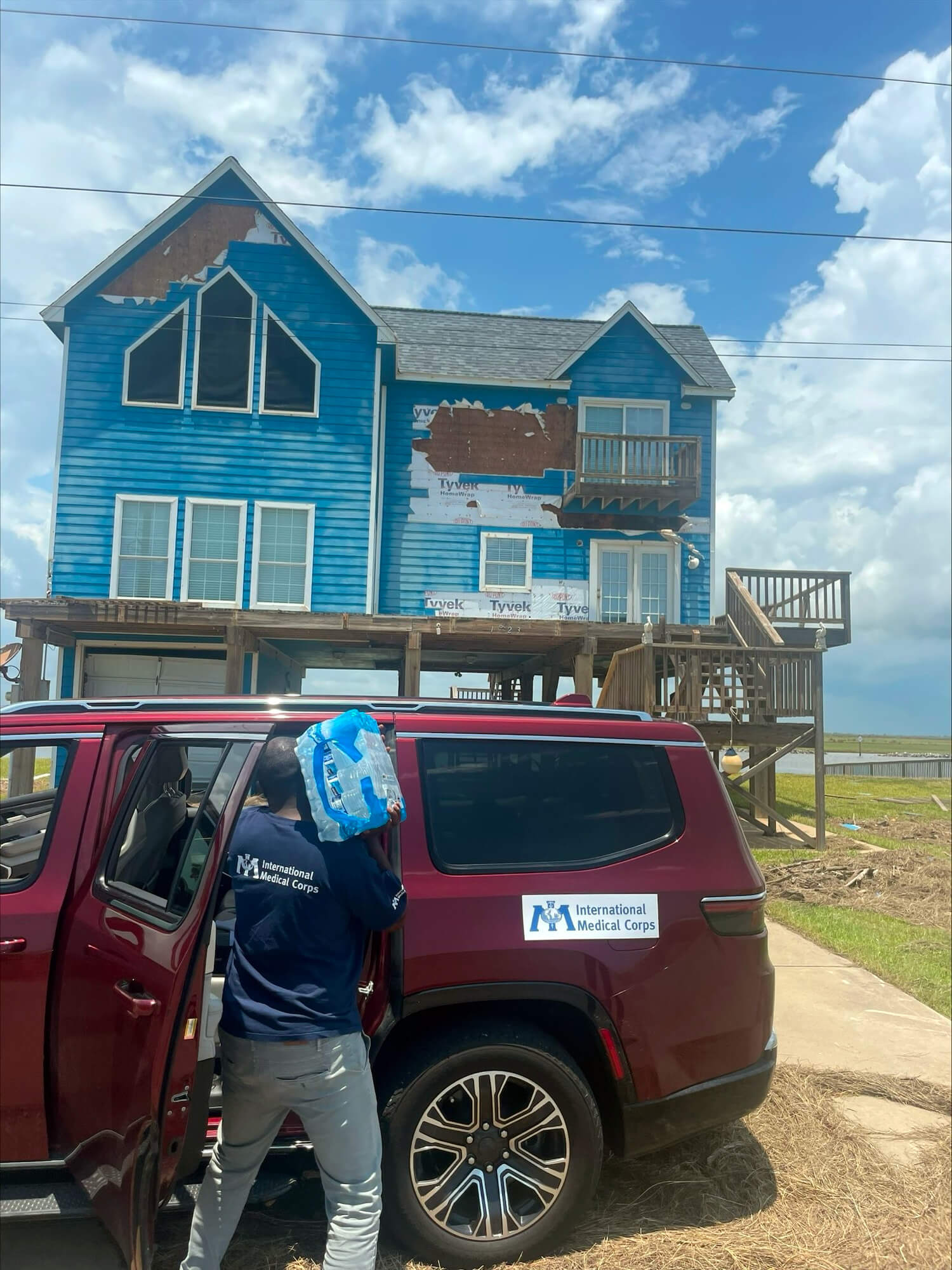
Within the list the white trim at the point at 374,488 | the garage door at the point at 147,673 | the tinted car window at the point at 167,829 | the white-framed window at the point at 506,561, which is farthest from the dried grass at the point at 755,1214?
the garage door at the point at 147,673

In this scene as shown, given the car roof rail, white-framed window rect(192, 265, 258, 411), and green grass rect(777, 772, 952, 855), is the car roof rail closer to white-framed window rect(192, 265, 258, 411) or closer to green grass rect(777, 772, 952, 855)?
green grass rect(777, 772, 952, 855)

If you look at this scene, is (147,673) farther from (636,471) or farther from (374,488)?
(636,471)

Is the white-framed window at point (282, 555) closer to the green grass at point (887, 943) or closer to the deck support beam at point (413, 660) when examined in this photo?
the deck support beam at point (413, 660)

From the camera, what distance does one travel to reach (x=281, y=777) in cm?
254

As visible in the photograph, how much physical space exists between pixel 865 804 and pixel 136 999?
25.5 meters

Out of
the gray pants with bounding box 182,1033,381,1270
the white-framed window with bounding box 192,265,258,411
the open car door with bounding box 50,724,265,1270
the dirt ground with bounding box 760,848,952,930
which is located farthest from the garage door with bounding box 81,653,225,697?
the gray pants with bounding box 182,1033,381,1270

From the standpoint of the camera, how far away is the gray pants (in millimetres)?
2457

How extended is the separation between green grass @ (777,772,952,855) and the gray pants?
1385 centimetres

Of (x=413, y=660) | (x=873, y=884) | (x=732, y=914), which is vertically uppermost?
(x=413, y=660)

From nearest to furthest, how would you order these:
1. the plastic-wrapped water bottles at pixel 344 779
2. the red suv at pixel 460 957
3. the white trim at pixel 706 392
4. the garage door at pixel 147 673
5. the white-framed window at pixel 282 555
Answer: the plastic-wrapped water bottles at pixel 344 779
the red suv at pixel 460 957
the white-framed window at pixel 282 555
the garage door at pixel 147 673
the white trim at pixel 706 392

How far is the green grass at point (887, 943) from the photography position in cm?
678

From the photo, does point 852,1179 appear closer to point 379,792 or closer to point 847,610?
point 379,792

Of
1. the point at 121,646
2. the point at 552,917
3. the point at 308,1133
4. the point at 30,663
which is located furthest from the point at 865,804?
the point at 308,1133

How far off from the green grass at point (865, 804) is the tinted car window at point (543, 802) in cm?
1278
